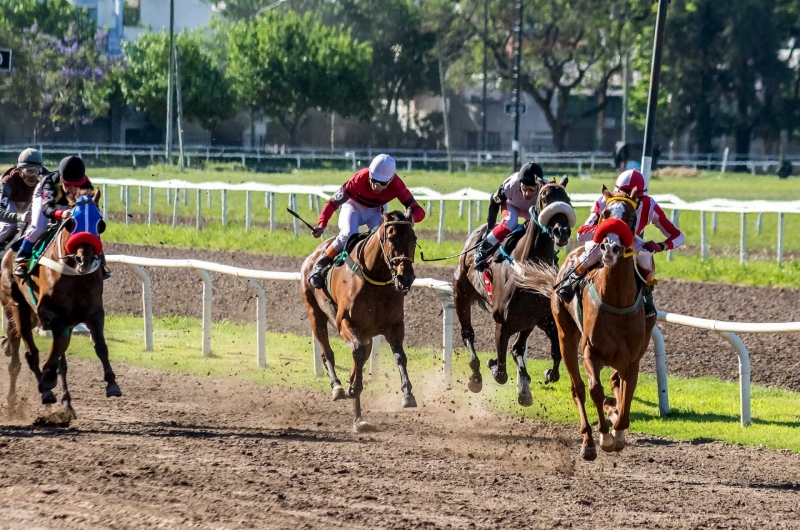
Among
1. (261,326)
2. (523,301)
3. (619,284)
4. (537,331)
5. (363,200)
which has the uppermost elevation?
(363,200)

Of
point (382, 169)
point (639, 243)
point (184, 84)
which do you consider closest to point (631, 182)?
point (639, 243)

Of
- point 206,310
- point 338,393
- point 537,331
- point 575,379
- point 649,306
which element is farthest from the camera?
point 537,331

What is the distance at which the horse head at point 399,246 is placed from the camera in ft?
26.9

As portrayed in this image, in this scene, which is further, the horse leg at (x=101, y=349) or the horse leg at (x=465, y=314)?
the horse leg at (x=465, y=314)

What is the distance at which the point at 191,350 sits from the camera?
1238 cm

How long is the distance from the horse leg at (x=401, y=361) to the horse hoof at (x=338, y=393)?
612mm

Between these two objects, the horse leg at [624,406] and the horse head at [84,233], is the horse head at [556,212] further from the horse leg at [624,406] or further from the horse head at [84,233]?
the horse head at [84,233]

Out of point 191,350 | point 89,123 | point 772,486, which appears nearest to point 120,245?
point 191,350

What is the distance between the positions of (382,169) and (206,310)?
3481mm

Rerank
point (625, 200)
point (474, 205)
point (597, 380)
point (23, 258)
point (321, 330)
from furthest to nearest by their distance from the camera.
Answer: point (474, 205) → point (321, 330) → point (23, 258) → point (597, 380) → point (625, 200)

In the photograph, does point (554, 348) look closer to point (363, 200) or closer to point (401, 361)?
point (401, 361)

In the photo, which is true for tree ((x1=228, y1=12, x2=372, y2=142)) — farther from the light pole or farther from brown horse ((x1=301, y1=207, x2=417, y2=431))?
brown horse ((x1=301, y1=207, x2=417, y2=431))

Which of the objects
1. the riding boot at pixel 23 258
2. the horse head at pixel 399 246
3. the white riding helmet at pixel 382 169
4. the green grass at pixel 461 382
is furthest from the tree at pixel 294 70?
the horse head at pixel 399 246

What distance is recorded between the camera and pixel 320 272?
9586 mm
